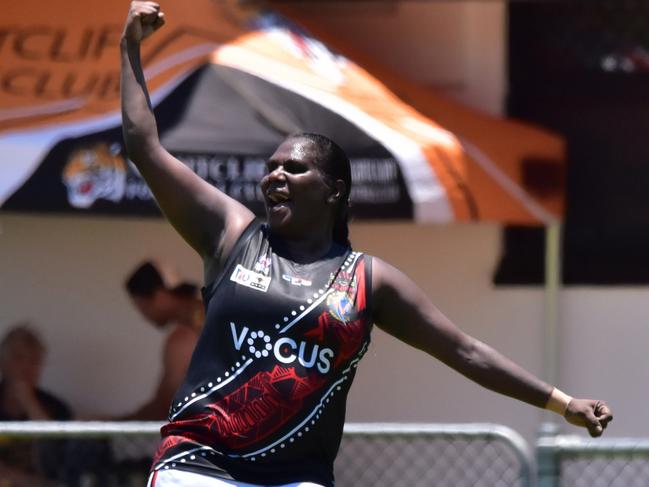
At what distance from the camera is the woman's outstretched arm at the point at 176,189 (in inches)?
143

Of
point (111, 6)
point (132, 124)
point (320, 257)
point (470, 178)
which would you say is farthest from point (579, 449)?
point (111, 6)

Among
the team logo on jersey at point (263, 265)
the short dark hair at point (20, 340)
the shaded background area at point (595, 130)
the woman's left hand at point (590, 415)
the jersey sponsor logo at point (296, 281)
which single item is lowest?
the short dark hair at point (20, 340)

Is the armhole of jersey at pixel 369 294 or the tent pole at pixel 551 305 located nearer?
the armhole of jersey at pixel 369 294

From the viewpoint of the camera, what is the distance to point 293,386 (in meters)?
3.49

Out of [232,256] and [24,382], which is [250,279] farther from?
[24,382]

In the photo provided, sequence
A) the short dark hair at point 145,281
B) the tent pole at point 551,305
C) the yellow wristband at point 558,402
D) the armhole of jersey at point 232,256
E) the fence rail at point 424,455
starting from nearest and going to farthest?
1. the armhole of jersey at point 232,256
2. the yellow wristband at point 558,402
3. the fence rail at point 424,455
4. the tent pole at point 551,305
5. the short dark hair at point 145,281

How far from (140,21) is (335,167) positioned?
625mm

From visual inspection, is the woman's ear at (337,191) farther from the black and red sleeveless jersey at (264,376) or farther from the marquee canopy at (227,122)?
the marquee canopy at (227,122)

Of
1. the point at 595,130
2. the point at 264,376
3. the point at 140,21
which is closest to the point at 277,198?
the point at 264,376

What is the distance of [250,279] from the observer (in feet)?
11.6

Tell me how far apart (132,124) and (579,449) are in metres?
1.87

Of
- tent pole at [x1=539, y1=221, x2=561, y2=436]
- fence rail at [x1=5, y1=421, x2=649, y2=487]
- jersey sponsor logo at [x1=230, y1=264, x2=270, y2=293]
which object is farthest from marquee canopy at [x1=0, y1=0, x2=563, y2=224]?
jersey sponsor logo at [x1=230, y1=264, x2=270, y2=293]

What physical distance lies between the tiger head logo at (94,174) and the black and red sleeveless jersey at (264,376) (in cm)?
297

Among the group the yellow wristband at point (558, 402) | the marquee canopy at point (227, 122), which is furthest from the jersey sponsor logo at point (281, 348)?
the marquee canopy at point (227, 122)
